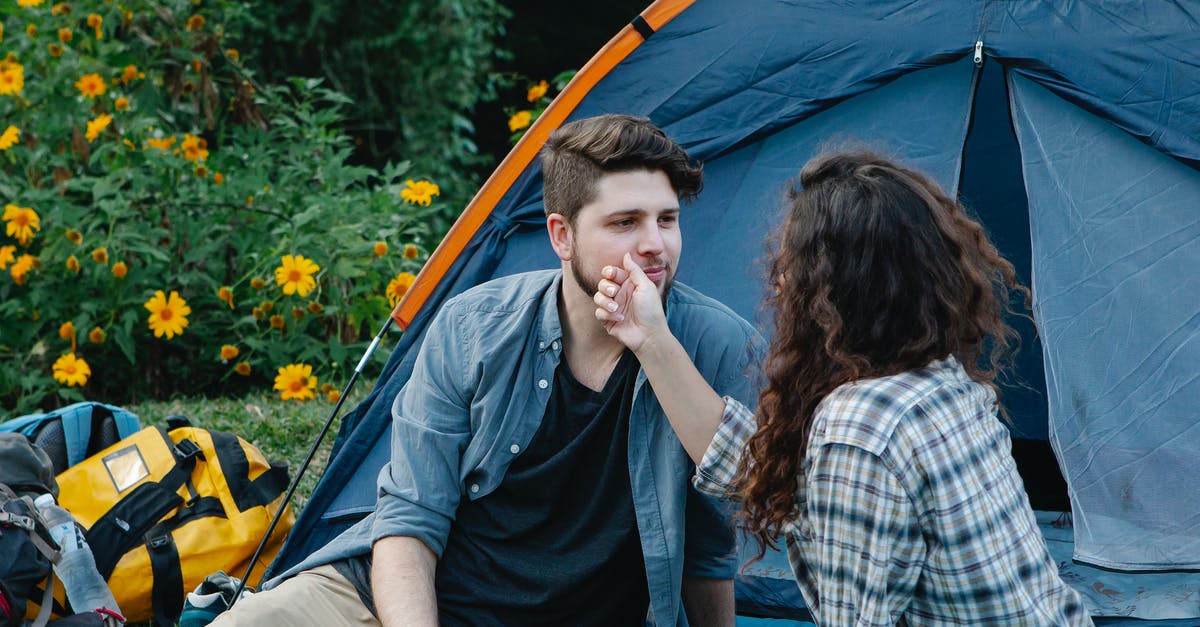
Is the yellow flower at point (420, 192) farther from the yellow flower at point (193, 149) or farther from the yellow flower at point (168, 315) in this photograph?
the yellow flower at point (193, 149)

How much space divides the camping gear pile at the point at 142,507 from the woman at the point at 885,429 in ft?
4.95

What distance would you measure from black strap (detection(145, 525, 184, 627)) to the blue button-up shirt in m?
0.77

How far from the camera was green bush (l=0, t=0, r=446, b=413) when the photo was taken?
403 cm

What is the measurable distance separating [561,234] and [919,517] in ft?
2.94

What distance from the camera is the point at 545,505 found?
2039 mm

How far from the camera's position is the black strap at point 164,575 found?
273 centimetres

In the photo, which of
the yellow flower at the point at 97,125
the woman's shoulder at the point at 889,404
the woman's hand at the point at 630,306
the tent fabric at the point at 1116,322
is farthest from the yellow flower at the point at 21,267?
the woman's shoulder at the point at 889,404

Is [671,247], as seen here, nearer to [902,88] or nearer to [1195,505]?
[902,88]

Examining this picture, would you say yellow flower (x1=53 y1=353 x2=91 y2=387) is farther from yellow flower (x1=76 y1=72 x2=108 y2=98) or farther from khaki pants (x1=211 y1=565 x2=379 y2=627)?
khaki pants (x1=211 y1=565 x2=379 y2=627)

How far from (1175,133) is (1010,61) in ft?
1.12

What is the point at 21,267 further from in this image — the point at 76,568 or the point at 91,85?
the point at 76,568

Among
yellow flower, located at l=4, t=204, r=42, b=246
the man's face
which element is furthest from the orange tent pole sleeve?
yellow flower, located at l=4, t=204, r=42, b=246

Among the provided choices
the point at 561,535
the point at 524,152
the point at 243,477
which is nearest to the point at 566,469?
the point at 561,535

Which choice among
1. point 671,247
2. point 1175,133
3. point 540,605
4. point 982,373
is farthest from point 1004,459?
point 1175,133
